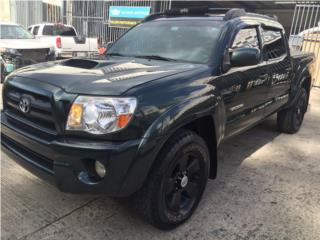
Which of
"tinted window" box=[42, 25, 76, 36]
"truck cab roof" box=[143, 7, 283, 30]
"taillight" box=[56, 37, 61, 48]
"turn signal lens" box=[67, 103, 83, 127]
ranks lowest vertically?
"taillight" box=[56, 37, 61, 48]

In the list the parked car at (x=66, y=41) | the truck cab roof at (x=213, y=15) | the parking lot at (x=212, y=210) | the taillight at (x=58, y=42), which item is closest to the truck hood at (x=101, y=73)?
the truck cab roof at (x=213, y=15)

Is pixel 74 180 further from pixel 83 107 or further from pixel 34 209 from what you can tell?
pixel 34 209

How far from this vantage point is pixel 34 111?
2.57 meters

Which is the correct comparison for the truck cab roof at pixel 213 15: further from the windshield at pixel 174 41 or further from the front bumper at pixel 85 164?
the front bumper at pixel 85 164

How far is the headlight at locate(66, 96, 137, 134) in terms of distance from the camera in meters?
2.27

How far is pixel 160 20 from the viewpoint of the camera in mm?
4078

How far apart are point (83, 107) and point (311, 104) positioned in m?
6.92

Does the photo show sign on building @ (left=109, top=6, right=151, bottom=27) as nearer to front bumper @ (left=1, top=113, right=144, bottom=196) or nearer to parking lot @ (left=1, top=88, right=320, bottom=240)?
parking lot @ (left=1, top=88, right=320, bottom=240)

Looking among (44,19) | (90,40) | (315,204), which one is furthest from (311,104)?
(44,19)

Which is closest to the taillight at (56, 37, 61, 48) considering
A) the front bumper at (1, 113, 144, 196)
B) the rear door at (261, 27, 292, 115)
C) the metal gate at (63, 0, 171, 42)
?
the metal gate at (63, 0, 171, 42)

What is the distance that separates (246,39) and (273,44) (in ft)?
3.07

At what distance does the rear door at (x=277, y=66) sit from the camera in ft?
14.0

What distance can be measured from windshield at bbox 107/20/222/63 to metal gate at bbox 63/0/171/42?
10703 millimetres

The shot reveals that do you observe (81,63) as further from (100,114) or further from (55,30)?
(55,30)
